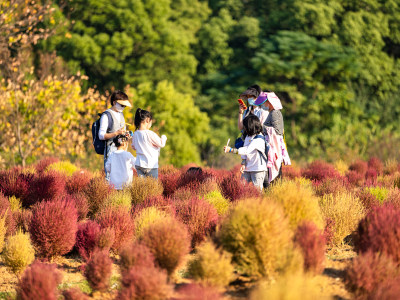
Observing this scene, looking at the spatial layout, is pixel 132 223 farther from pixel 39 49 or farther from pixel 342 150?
pixel 39 49

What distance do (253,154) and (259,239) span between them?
3.42 metres

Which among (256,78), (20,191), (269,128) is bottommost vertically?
(20,191)

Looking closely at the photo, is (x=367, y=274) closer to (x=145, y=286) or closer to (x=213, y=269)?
(x=213, y=269)

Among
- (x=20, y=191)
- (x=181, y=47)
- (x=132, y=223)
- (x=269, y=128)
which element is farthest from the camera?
(x=181, y=47)

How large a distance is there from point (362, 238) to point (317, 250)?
71 cm

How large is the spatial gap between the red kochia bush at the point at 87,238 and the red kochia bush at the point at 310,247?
2.34 meters

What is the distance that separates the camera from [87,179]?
10391 millimetres

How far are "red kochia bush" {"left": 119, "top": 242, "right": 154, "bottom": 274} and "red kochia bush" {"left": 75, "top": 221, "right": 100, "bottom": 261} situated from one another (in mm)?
1310

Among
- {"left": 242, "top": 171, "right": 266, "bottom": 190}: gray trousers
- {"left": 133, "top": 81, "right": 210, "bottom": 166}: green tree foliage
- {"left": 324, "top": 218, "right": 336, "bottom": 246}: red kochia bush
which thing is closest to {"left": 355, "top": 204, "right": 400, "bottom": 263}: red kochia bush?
{"left": 324, "top": 218, "right": 336, "bottom": 246}: red kochia bush

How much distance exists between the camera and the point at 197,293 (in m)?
4.40

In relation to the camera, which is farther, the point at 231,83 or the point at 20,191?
the point at 231,83

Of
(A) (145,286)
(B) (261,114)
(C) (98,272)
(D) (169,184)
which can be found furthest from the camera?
(D) (169,184)

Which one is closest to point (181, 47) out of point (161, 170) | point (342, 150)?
point (342, 150)

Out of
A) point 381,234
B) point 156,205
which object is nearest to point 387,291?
point 381,234
